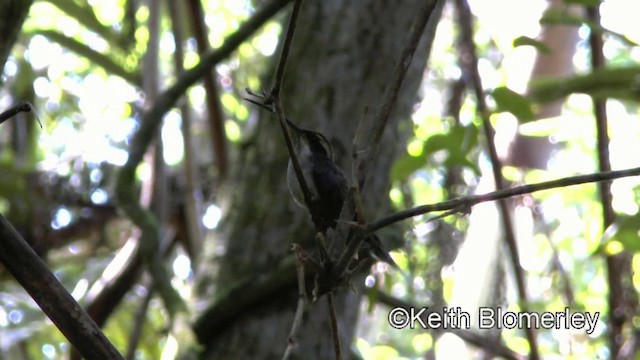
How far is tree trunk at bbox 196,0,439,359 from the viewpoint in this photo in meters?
1.24

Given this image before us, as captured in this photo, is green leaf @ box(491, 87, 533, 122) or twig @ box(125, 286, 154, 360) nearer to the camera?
green leaf @ box(491, 87, 533, 122)

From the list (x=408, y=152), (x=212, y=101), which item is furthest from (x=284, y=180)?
(x=212, y=101)

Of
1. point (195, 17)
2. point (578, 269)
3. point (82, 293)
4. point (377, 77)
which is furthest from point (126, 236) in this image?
point (578, 269)

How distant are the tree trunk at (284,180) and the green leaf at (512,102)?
198 mm

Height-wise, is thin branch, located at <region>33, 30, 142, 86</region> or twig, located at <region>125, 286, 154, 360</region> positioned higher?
thin branch, located at <region>33, 30, 142, 86</region>

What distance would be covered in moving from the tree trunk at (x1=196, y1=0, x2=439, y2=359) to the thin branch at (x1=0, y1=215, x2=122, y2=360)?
64 cm

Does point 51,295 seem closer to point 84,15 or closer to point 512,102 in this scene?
point 512,102

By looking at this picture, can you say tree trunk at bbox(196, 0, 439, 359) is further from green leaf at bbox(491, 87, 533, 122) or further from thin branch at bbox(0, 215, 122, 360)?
thin branch at bbox(0, 215, 122, 360)

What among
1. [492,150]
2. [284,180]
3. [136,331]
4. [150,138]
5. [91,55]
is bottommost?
[136,331]

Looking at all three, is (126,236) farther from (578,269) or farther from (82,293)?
(578,269)

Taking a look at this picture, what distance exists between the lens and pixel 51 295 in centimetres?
56

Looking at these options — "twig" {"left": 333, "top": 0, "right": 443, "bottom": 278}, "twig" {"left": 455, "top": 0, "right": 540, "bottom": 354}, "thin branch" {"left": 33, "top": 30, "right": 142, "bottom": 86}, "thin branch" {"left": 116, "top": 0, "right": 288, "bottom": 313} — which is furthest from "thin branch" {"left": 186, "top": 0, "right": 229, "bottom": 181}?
"twig" {"left": 333, "top": 0, "right": 443, "bottom": 278}

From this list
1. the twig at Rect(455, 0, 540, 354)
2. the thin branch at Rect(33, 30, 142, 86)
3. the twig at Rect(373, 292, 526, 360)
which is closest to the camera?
the twig at Rect(373, 292, 526, 360)

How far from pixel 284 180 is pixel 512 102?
40cm
